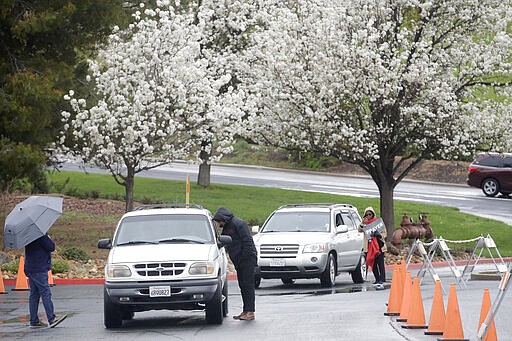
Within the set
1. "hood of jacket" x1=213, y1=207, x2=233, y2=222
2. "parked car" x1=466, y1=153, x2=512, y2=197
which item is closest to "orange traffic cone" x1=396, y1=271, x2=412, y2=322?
"hood of jacket" x1=213, y1=207, x2=233, y2=222

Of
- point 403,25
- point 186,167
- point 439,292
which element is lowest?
point 186,167

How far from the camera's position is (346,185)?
50.9m

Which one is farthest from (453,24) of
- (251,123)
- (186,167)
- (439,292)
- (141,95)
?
(186,167)

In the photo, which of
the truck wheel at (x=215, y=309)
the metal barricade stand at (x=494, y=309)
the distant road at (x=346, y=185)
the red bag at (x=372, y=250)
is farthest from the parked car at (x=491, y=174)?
the metal barricade stand at (x=494, y=309)

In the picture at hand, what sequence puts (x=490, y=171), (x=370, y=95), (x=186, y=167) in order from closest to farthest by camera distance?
1. (x=370, y=95)
2. (x=490, y=171)
3. (x=186, y=167)

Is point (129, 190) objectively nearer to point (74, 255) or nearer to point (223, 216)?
point (74, 255)

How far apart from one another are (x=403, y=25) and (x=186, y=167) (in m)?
27.3

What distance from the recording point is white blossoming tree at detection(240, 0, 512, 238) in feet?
103

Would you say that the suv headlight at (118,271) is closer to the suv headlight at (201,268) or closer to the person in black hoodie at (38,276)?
the suv headlight at (201,268)

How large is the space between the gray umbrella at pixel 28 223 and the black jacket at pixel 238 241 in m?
2.61

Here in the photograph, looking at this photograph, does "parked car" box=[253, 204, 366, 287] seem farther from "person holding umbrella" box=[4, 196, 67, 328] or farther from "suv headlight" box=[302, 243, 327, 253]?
"person holding umbrella" box=[4, 196, 67, 328]

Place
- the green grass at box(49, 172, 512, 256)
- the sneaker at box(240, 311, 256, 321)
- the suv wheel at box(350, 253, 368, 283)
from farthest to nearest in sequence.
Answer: the green grass at box(49, 172, 512, 256), the suv wheel at box(350, 253, 368, 283), the sneaker at box(240, 311, 256, 321)

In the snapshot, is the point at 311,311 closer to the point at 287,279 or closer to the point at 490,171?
the point at 287,279

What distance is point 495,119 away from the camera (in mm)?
33031
